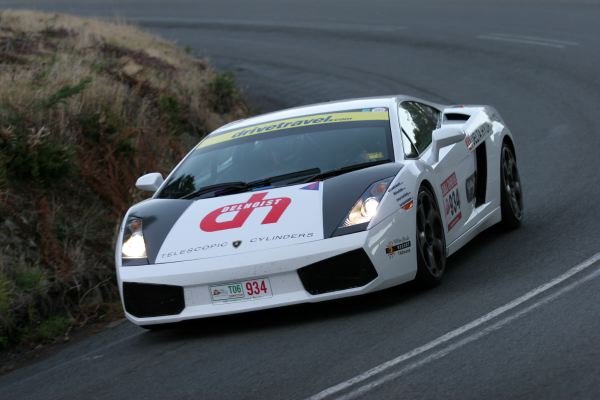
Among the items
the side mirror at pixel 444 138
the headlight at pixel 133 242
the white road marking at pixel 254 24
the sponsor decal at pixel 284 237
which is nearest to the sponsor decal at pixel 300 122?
the side mirror at pixel 444 138

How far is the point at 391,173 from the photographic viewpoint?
844 cm

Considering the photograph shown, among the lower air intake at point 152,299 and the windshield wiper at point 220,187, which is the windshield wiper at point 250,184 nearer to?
the windshield wiper at point 220,187

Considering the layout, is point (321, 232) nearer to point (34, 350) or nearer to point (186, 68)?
point (34, 350)

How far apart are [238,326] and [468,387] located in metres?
2.59

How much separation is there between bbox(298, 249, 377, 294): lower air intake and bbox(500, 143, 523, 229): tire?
2.84 metres

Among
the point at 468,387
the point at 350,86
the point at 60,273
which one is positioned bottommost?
the point at 350,86

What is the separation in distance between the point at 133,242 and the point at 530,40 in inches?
644

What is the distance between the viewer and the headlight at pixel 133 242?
834 cm

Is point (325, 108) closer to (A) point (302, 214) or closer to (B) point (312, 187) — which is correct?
(B) point (312, 187)

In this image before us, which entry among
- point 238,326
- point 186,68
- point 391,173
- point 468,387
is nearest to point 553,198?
point 391,173

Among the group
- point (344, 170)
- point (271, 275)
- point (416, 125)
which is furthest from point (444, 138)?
point (271, 275)

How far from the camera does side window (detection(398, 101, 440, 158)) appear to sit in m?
9.18

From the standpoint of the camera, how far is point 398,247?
8.05 m

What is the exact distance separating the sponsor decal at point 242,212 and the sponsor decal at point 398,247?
72 cm
